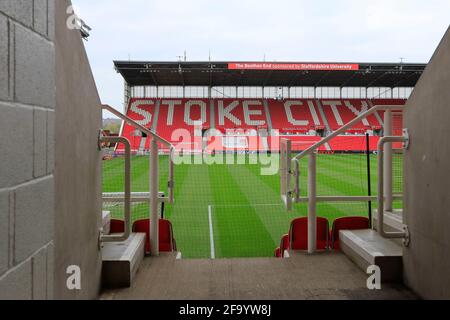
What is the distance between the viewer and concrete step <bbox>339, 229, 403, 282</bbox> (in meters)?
3.96

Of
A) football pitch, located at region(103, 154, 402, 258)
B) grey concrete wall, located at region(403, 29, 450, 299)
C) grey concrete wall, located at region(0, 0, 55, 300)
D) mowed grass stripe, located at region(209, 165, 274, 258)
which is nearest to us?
grey concrete wall, located at region(0, 0, 55, 300)

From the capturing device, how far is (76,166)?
300 centimetres

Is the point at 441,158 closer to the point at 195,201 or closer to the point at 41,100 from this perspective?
the point at 41,100

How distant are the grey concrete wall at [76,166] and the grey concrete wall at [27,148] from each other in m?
Result: 0.29

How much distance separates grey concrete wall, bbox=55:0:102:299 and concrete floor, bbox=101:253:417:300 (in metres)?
0.56

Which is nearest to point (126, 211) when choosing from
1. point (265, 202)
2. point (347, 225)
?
point (347, 225)

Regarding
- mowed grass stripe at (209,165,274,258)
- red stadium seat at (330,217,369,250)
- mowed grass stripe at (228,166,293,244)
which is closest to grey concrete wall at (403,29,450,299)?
red stadium seat at (330,217,369,250)

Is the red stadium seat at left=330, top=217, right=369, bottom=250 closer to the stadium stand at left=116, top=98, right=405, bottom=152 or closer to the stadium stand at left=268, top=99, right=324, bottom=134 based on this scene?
the stadium stand at left=116, top=98, right=405, bottom=152

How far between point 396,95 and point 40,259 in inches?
1800

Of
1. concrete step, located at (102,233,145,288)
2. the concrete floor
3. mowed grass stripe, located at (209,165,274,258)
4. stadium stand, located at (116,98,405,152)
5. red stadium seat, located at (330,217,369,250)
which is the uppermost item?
stadium stand, located at (116,98,405,152)

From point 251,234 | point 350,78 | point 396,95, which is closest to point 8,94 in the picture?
point 251,234

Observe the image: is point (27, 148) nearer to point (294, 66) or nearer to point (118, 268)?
point (118, 268)

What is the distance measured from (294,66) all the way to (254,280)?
31.3 m

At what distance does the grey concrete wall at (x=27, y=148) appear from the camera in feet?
5.49
